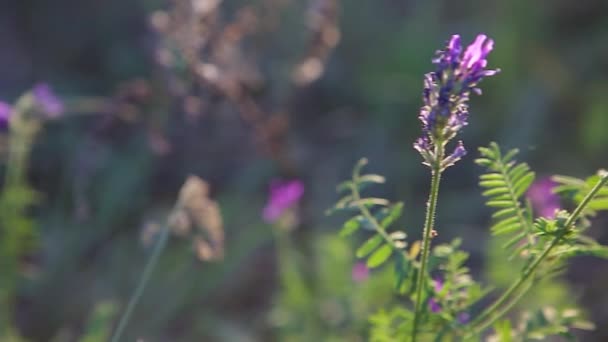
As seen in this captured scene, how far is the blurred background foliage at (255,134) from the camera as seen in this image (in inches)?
92.0

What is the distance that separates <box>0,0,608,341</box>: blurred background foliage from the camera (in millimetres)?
2338

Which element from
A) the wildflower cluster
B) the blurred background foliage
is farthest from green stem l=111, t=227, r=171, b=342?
the blurred background foliage

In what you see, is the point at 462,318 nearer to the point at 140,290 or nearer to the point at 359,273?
the point at 140,290

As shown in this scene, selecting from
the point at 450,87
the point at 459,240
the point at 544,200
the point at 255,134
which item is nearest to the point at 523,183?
the point at 459,240

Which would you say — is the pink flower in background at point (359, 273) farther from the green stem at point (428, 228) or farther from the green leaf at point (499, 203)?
the green leaf at point (499, 203)

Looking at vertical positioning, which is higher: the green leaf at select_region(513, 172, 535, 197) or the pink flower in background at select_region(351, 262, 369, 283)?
the pink flower in background at select_region(351, 262, 369, 283)

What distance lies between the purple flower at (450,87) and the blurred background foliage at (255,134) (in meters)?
1.03

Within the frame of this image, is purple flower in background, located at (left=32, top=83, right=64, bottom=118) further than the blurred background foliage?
No

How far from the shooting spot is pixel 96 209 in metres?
3.07

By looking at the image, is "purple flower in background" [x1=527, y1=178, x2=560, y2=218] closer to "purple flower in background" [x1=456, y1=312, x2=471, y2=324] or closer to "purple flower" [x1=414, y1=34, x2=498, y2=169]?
"purple flower in background" [x1=456, y1=312, x2=471, y2=324]

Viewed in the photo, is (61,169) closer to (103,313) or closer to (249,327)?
(249,327)

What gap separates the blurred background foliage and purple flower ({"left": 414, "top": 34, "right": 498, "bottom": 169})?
1.03 m

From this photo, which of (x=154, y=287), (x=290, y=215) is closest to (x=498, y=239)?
(x=290, y=215)

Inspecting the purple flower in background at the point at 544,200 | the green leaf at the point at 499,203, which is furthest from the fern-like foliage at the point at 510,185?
the purple flower in background at the point at 544,200
